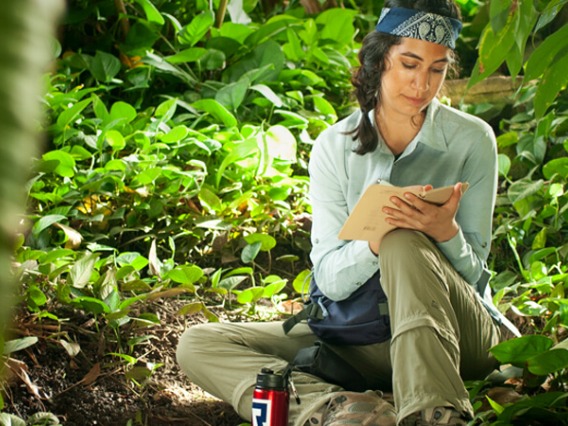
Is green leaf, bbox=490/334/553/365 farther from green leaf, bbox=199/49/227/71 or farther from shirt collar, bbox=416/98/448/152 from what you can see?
green leaf, bbox=199/49/227/71

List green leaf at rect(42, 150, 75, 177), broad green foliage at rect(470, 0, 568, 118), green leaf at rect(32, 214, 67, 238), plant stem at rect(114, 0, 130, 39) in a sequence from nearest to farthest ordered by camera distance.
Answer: broad green foliage at rect(470, 0, 568, 118)
green leaf at rect(32, 214, 67, 238)
green leaf at rect(42, 150, 75, 177)
plant stem at rect(114, 0, 130, 39)

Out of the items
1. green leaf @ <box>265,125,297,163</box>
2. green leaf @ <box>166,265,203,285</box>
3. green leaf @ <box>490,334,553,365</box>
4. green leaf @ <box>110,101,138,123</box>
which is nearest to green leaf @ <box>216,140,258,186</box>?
green leaf @ <box>265,125,297,163</box>

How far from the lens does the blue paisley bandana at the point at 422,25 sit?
237 cm

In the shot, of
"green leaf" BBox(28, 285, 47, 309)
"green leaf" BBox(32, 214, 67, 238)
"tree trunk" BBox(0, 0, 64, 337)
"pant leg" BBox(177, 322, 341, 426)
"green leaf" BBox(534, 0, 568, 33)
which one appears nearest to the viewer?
"tree trunk" BBox(0, 0, 64, 337)

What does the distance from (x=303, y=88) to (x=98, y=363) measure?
2103mm

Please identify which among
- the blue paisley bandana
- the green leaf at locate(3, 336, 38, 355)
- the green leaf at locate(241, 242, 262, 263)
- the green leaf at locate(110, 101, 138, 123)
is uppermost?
the blue paisley bandana

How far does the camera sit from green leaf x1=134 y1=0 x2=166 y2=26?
414cm

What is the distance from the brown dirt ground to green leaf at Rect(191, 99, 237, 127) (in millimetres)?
1316

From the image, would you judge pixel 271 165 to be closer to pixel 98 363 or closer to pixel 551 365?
pixel 98 363

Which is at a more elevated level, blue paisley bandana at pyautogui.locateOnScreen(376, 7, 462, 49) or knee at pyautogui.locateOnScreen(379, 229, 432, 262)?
blue paisley bandana at pyautogui.locateOnScreen(376, 7, 462, 49)

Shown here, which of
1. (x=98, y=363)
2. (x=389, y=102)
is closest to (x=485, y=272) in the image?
(x=389, y=102)

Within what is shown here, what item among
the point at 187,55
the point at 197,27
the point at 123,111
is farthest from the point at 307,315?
the point at 197,27

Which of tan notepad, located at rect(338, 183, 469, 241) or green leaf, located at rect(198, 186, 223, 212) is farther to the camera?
green leaf, located at rect(198, 186, 223, 212)

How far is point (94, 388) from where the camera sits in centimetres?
247
